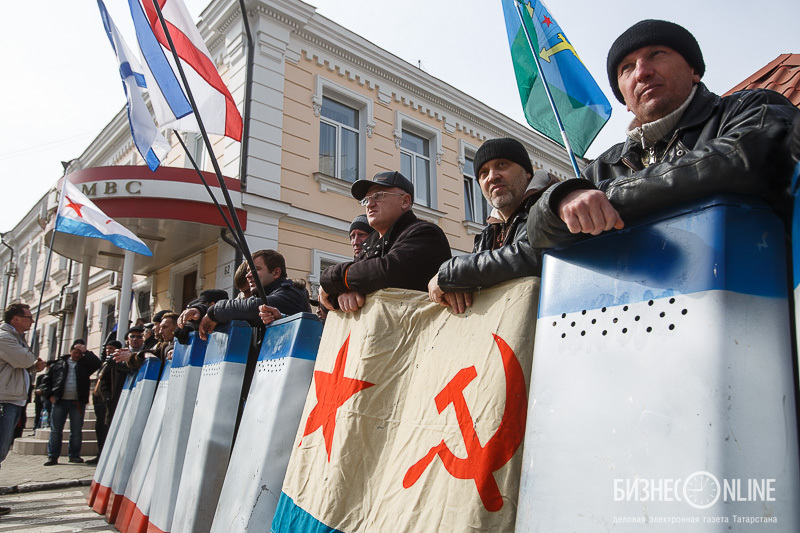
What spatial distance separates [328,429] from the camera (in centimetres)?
200

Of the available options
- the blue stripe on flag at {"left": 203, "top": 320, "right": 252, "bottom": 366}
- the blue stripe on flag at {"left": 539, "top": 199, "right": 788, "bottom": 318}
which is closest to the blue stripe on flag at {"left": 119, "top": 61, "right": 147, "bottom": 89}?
the blue stripe on flag at {"left": 203, "top": 320, "right": 252, "bottom": 366}

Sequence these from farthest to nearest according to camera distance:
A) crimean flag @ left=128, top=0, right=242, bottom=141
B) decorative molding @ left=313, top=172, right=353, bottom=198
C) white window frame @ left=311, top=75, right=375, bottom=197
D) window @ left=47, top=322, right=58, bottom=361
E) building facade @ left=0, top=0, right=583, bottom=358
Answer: window @ left=47, top=322, right=58, bottom=361
white window frame @ left=311, top=75, right=375, bottom=197
decorative molding @ left=313, top=172, right=353, bottom=198
building facade @ left=0, top=0, right=583, bottom=358
crimean flag @ left=128, top=0, right=242, bottom=141

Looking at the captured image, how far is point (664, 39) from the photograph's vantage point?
164 centimetres

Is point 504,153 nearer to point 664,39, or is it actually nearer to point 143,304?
point 664,39

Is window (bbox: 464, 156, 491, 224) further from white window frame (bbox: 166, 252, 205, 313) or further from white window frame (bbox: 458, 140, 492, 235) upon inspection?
white window frame (bbox: 166, 252, 205, 313)

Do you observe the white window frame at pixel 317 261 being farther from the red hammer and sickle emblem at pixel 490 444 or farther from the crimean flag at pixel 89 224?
the red hammer and sickle emblem at pixel 490 444

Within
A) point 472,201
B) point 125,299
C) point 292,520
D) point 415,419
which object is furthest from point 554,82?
point 472,201

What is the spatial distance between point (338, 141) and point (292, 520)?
29.4 ft

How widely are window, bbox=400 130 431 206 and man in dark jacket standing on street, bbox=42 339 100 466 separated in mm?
6914

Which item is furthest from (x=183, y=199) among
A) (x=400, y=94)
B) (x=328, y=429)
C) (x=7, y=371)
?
(x=328, y=429)

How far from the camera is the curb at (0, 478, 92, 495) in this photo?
19.0ft

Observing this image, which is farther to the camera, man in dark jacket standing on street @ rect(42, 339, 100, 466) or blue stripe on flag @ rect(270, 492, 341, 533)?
man in dark jacket standing on street @ rect(42, 339, 100, 466)

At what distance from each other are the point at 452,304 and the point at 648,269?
0.76m

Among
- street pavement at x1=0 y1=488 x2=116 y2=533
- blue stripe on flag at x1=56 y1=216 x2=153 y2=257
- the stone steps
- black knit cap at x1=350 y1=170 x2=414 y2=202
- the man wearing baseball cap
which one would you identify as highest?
blue stripe on flag at x1=56 y1=216 x2=153 y2=257
